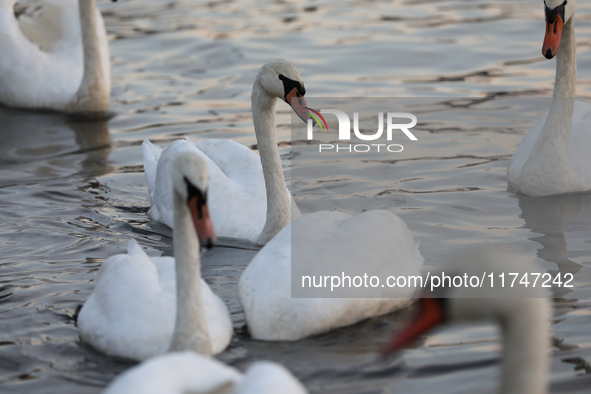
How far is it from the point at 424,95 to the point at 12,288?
6.38m

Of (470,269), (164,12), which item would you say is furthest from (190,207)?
(164,12)

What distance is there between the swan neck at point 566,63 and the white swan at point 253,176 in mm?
2581

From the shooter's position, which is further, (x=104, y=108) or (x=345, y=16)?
(x=345, y=16)

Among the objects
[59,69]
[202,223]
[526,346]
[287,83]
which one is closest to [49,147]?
[59,69]

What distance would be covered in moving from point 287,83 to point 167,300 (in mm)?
1912

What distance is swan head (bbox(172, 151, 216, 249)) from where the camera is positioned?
4.38 m

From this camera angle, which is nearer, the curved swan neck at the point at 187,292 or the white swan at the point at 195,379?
the white swan at the point at 195,379

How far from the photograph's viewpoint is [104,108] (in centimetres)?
1077

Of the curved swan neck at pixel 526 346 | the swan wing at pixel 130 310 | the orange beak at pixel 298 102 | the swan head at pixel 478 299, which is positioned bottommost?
the swan wing at pixel 130 310

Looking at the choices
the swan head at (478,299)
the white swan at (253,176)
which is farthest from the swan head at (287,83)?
the swan head at (478,299)

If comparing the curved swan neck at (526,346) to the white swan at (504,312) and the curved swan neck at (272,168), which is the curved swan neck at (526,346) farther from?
the curved swan neck at (272,168)

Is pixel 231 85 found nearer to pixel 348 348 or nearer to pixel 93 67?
pixel 93 67

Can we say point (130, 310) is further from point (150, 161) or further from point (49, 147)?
point (49, 147)

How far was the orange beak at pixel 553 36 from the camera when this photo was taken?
23.5ft
